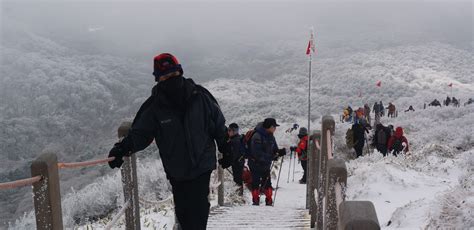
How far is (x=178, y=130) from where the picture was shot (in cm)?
333

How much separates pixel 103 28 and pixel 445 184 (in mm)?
112469

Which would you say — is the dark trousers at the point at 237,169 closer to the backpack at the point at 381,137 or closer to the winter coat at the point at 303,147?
the winter coat at the point at 303,147

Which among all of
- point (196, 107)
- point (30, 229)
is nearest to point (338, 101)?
point (30, 229)

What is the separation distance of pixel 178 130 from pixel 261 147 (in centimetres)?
363

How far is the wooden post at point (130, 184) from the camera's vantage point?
A: 3.92 metres

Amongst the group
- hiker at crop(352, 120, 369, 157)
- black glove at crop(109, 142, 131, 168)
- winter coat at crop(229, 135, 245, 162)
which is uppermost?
black glove at crop(109, 142, 131, 168)

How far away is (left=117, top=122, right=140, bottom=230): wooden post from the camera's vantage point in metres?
3.92

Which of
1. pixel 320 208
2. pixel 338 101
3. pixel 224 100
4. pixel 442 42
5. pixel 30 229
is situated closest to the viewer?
pixel 320 208

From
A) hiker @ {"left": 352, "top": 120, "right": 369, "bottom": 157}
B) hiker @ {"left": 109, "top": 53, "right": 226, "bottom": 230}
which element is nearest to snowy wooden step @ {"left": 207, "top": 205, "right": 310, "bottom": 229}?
hiker @ {"left": 109, "top": 53, "right": 226, "bottom": 230}

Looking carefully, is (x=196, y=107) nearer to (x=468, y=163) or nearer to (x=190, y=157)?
(x=190, y=157)

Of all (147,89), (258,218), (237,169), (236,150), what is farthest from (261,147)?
(147,89)

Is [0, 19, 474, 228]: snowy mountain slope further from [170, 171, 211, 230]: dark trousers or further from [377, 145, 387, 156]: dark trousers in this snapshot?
[170, 171, 211, 230]: dark trousers

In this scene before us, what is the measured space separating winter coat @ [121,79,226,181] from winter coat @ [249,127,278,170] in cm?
339

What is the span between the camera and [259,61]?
8444 centimetres
